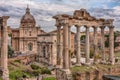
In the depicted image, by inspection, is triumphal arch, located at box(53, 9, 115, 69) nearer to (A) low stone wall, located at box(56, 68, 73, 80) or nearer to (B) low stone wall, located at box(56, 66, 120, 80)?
(A) low stone wall, located at box(56, 68, 73, 80)

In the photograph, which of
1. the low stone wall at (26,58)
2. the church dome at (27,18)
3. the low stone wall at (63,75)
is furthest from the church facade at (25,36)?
the low stone wall at (63,75)

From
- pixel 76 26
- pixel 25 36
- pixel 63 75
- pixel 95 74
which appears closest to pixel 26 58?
pixel 25 36

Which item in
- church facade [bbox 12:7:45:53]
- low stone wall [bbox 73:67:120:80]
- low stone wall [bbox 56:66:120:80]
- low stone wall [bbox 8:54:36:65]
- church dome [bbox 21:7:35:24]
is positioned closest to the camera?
low stone wall [bbox 56:66:120:80]

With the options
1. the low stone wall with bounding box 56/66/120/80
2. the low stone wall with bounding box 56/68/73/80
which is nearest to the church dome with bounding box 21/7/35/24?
the low stone wall with bounding box 56/66/120/80

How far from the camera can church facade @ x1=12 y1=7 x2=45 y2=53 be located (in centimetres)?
6675

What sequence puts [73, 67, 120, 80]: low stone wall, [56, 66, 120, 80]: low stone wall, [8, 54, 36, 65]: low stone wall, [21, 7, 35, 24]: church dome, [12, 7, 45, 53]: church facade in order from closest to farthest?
[56, 66, 120, 80]: low stone wall, [73, 67, 120, 80]: low stone wall, [8, 54, 36, 65]: low stone wall, [12, 7, 45, 53]: church facade, [21, 7, 35, 24]: church dome

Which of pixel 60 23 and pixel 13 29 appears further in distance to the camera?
pixel 13 29

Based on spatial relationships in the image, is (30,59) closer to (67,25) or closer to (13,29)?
(13,29)

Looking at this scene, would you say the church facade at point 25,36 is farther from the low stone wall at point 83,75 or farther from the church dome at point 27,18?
the low stone wall at point 83,75

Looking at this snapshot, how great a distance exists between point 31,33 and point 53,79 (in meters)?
37.0

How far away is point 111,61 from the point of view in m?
36.9

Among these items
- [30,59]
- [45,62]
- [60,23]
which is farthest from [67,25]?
[30,59]

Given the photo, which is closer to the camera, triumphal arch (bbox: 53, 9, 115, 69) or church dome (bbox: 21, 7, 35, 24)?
triumphal arch (bbox: 53, 9, 115, 69)

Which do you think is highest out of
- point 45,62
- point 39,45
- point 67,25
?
point 67,25
